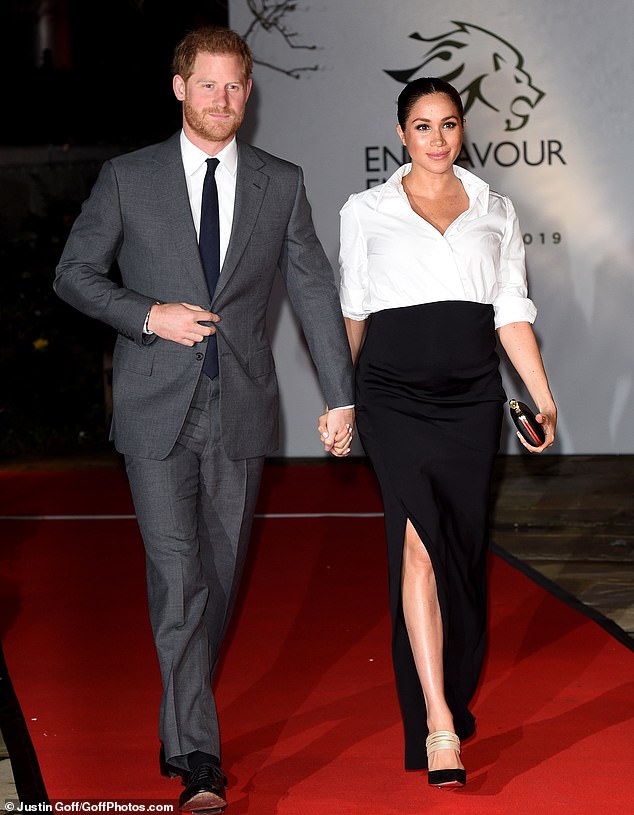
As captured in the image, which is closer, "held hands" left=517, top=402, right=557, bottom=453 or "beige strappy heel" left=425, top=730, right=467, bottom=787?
"beige strappy heel" left=425, top=730, right=467, bottom=787

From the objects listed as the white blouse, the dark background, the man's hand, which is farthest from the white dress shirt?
the dark background

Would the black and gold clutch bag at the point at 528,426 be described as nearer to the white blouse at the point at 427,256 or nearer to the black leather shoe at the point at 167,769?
the white blouse at the point at 427,256

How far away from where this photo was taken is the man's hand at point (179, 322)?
2.82 meters

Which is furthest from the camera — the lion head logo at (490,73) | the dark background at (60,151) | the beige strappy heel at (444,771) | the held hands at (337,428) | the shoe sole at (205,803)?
the dark background at (60,151)

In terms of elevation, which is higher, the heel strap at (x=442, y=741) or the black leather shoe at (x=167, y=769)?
the heel strap at (x=442, y=741)

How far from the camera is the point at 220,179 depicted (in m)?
3.01

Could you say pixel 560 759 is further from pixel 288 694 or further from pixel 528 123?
pixel 528 123

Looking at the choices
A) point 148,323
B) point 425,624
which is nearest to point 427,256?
point 148,323

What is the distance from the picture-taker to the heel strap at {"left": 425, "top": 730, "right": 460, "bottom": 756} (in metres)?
2.95

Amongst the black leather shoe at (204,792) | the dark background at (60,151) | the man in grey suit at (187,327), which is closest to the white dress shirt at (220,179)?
the man in grey suit at (187,327)

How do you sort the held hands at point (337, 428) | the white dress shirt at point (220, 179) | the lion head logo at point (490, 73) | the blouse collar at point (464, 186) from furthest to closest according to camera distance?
the lion head logo at point (490, 73), the blouse collar at point (464, 186), the held hands at point (337, 428), the white dress shirt at point (220, 179)

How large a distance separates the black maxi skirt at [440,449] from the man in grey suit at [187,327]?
33 cm

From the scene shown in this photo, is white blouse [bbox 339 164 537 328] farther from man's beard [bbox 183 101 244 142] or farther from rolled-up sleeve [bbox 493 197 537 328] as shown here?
man's beard [bbox 183 101 244 142]

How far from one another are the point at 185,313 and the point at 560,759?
1373 mm
